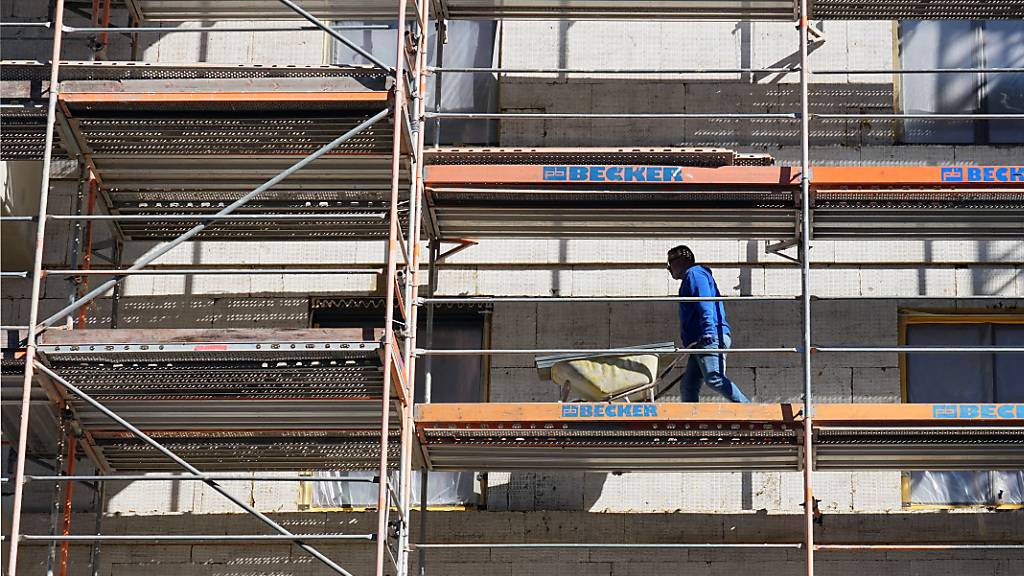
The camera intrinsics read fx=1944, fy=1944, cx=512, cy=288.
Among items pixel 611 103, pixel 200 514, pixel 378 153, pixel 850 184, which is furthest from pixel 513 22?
pixel 200 514

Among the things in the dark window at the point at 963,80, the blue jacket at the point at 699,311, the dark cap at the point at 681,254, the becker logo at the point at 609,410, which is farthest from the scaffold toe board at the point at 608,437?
the dark window at the point at 963,80

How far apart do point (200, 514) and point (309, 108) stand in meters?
3.41

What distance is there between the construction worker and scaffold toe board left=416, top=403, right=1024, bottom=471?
0.49 metres

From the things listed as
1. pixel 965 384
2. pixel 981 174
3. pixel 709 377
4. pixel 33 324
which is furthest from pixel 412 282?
pixel 965 384

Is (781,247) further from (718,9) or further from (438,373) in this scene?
(438,373)

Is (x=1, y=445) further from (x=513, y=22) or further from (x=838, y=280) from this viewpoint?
(x=838, y=280)

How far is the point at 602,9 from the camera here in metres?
15.8

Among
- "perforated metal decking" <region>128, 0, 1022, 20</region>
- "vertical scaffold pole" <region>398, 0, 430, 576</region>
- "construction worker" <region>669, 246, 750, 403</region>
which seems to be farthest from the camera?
"perforated metal decking" <region>128, 0, 1022, 20</region>

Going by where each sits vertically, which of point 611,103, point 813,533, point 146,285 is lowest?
point 813,533

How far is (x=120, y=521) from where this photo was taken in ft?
49.4

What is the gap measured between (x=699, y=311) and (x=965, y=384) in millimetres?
2475

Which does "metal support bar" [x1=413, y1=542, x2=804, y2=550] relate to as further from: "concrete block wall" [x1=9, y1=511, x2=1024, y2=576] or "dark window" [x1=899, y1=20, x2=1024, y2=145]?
"dark window" [x1=899, y1=20, x2=1024, y2=145]

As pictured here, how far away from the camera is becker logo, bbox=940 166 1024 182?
46.6 ft

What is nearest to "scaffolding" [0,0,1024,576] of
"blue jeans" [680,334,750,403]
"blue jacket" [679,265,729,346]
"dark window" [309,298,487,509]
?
"dark window" [309,298,487,509]
